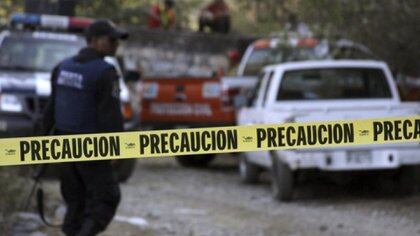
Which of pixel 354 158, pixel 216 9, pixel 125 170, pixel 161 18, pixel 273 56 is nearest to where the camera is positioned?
pixel 354 158

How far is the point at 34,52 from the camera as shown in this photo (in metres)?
12.6

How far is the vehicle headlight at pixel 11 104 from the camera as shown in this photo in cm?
1142

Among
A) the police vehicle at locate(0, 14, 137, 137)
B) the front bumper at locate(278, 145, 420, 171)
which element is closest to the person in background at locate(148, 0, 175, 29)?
the police vehicle at locate(0, 14, 137, 137)

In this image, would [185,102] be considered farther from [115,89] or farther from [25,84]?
[115,89]

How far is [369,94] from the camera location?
11.1m

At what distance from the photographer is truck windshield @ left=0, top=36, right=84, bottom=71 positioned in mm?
12438

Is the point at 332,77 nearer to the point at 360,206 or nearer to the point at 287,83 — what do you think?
the point at 287,83

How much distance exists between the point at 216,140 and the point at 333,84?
17.8ft

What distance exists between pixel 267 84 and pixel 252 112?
401mm

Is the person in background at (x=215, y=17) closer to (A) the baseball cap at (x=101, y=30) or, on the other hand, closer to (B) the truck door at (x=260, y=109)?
(B) the truck door at (x=260, y=109)

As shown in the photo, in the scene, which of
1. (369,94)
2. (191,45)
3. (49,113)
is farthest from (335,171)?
(191,45)

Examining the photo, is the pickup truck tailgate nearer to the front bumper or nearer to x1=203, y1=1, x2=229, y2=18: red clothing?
the front bumper

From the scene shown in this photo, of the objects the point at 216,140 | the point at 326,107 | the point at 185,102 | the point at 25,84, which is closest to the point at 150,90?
the point at 185,102

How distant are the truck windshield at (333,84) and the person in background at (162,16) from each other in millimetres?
10806
